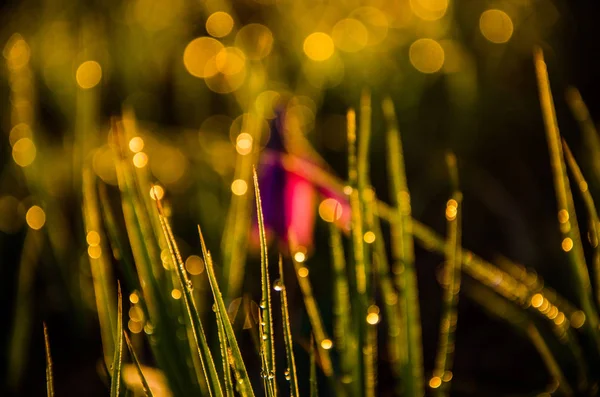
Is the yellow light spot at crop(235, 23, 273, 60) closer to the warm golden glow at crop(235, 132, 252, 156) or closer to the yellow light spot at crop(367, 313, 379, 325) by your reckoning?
the warm golden glow at crop(235, 132, 252, 156)

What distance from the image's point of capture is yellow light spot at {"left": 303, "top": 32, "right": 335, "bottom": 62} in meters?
1.41

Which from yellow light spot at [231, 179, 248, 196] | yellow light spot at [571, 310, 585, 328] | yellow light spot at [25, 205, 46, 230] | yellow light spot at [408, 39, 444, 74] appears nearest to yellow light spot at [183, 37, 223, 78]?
yellow light spot at [408, 39, 444, 74]

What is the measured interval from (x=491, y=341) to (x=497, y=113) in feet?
1.88

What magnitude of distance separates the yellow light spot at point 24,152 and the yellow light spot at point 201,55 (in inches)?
21.0

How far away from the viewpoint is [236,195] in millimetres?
796

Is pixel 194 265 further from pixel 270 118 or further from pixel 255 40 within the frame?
pixel 255 40

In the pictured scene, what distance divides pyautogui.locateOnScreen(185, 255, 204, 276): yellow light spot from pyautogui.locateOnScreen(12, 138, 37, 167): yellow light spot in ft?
0.95

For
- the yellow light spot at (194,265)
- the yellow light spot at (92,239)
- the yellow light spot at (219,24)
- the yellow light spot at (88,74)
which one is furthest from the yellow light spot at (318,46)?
the yellow light spot at (92,239)

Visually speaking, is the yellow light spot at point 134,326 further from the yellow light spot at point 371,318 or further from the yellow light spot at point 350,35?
the yellow light spot at point 350,35

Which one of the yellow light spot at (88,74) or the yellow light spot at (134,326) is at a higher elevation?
the yellow light spot at (88,74)

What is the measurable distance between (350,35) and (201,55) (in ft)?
1.26

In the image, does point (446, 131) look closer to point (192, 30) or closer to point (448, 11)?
point (448, 11)

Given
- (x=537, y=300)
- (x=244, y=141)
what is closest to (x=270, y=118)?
(x=244, y=141)

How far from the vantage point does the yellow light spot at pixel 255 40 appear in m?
1.53
